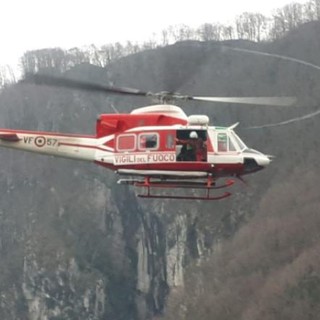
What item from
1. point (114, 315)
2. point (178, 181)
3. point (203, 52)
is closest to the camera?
point (178, 181)

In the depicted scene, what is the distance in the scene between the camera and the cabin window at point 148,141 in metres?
41.3

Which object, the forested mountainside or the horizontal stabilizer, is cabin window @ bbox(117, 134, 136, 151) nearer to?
the horizontal stabilizer

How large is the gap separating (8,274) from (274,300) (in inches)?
1733

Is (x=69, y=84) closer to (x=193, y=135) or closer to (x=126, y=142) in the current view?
(x=126, y=142)

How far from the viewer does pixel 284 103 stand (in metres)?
36.4

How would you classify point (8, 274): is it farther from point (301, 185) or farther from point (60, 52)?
point (60, 52)

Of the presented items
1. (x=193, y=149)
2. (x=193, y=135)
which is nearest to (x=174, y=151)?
(x=193, y=149)

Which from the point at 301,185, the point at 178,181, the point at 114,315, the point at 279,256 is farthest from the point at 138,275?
the point at 178,181

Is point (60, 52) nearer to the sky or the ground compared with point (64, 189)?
nearer to the sky

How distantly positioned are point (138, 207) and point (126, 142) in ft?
288

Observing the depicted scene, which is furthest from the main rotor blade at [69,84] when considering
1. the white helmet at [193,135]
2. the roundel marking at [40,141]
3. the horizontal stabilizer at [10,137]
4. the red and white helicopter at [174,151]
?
the horizontal stabilizer at [10,137]

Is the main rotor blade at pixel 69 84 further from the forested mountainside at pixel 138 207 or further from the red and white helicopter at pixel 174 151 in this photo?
the forested mountainside at pixel 138 207

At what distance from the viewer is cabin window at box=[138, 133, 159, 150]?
41281 mm

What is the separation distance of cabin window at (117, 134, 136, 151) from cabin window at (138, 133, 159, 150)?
267mm
